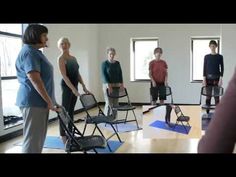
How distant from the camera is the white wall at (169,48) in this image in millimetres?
6727

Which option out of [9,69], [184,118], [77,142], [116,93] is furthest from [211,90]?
[77,142]

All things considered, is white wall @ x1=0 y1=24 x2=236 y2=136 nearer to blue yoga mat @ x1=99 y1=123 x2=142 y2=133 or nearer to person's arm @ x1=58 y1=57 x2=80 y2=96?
blue yoga mat @ x1=99 y1=123 x2=142 y2=133

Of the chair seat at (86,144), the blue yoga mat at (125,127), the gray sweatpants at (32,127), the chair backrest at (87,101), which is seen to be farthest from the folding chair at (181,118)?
the gray sweatpants at (32,127)

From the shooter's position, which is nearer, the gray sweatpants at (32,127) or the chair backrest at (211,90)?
the gray sweatpants at (32,127)

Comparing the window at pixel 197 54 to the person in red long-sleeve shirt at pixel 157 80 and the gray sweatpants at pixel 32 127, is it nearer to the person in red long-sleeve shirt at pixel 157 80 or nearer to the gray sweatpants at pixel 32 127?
the person in red long-sleeve shirt at pixel 157 80

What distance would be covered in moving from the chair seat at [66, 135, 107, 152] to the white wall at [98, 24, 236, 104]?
4.18 meters

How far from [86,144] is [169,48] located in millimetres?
4743

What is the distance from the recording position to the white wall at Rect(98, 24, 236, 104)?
6.73 metres

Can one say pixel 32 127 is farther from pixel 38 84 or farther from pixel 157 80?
pixel 157 80
